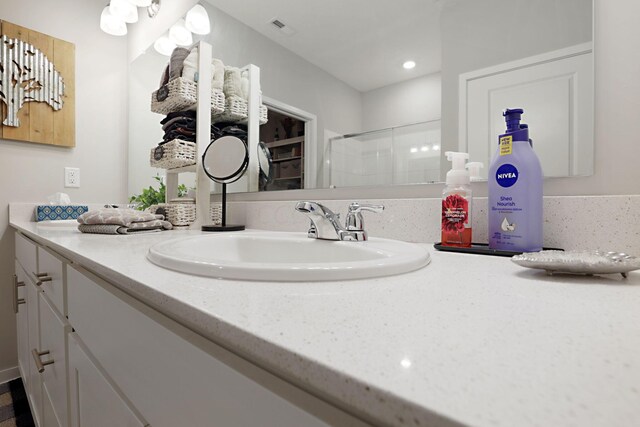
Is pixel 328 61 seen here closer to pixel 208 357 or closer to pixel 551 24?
pixel 551 24

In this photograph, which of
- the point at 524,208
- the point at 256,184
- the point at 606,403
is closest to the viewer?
the point at 606,403

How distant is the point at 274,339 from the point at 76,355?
66 cm

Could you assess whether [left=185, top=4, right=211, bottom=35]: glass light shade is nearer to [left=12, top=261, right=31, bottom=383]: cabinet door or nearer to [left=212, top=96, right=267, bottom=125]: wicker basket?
[left=212, top=96, right=267, bottom=125]: wicker basket

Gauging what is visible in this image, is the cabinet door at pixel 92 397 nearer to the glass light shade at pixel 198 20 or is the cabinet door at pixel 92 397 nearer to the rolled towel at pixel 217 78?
the rolled towel at pixel 217 78

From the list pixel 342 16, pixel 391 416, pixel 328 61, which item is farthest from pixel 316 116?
pixel 391 416

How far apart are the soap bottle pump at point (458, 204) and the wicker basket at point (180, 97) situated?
102 cm

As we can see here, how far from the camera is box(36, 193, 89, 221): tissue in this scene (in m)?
1.61

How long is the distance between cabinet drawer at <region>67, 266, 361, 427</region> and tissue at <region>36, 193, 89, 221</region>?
4.61 feet

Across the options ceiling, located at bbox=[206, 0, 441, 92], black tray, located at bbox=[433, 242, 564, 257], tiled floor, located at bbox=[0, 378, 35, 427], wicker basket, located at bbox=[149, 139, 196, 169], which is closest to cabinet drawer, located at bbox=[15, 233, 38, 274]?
wicker basket, located at bbox=[149, 139, 196, 169]

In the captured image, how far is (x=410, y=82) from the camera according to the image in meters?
0.84

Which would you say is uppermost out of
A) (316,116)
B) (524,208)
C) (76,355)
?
(316,116)

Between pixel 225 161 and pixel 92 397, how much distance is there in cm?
83

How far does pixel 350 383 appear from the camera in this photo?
0.19 metres

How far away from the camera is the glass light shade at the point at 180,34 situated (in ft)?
5.25
